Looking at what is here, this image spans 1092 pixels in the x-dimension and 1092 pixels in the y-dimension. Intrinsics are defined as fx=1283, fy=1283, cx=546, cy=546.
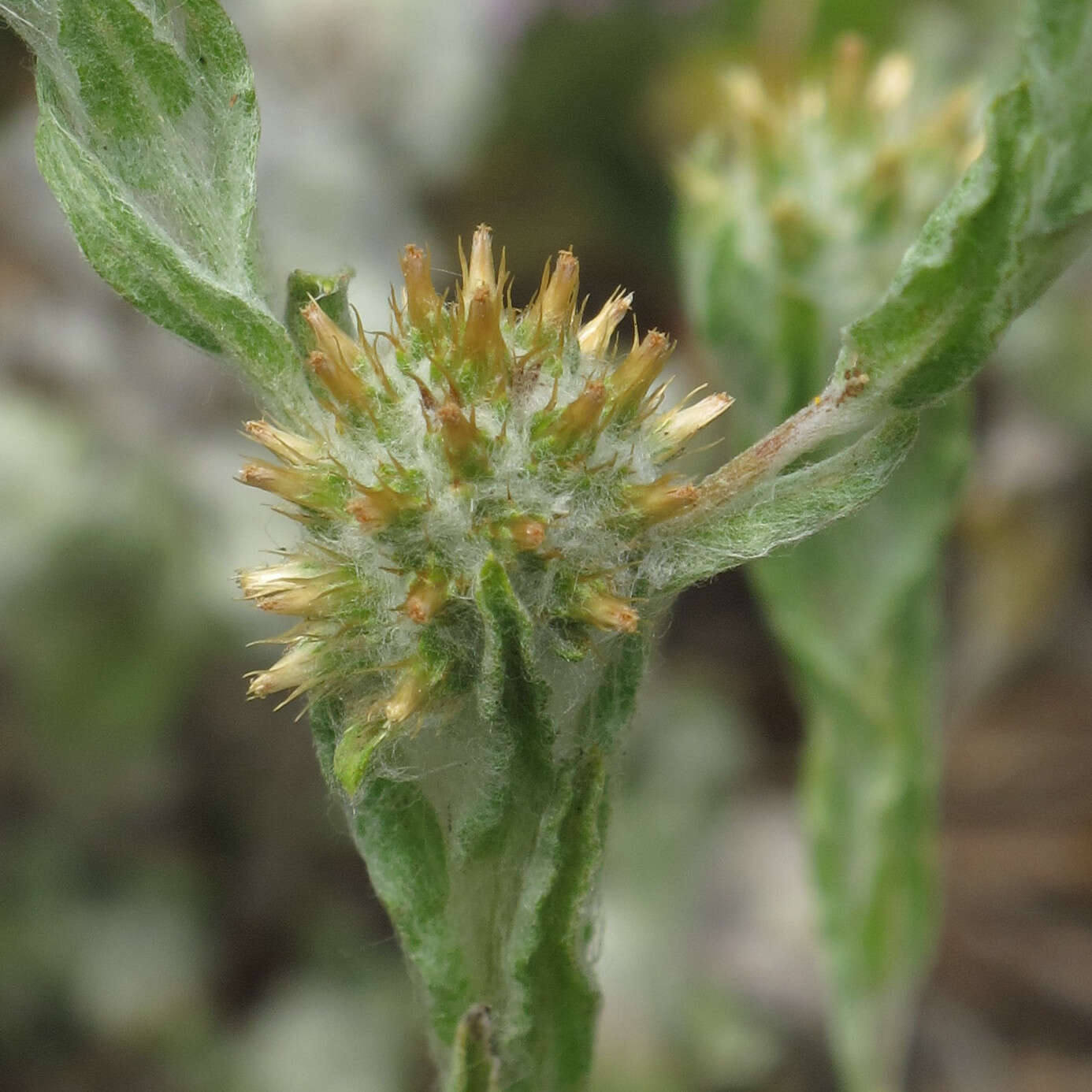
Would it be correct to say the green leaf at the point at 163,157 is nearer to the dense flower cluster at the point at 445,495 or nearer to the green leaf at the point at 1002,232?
the dense flower cluster at the point at 445,495

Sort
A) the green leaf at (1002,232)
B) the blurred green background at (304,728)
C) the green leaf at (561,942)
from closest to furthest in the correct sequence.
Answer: the green leaf at (1002,232) < the green leaf at (561,942) < the blurred green background at (304,728)

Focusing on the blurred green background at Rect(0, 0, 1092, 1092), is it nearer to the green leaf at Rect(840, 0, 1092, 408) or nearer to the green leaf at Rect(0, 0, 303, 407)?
the green leaf at Rect(0, 0, 303, 407)

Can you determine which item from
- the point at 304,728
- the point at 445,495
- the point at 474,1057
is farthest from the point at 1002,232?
the point at 304,728

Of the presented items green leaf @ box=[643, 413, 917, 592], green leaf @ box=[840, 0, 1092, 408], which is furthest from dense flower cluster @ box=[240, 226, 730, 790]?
green leaf @ box=[840, 0, 1092, 408]

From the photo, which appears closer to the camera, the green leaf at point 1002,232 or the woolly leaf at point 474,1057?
the green leaf at point 1002,232

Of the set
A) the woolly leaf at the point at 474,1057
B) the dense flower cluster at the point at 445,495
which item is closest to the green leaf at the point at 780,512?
the dense flower cluster at the point at 445,495

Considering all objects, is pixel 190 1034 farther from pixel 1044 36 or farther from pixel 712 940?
pixel 1044 36
